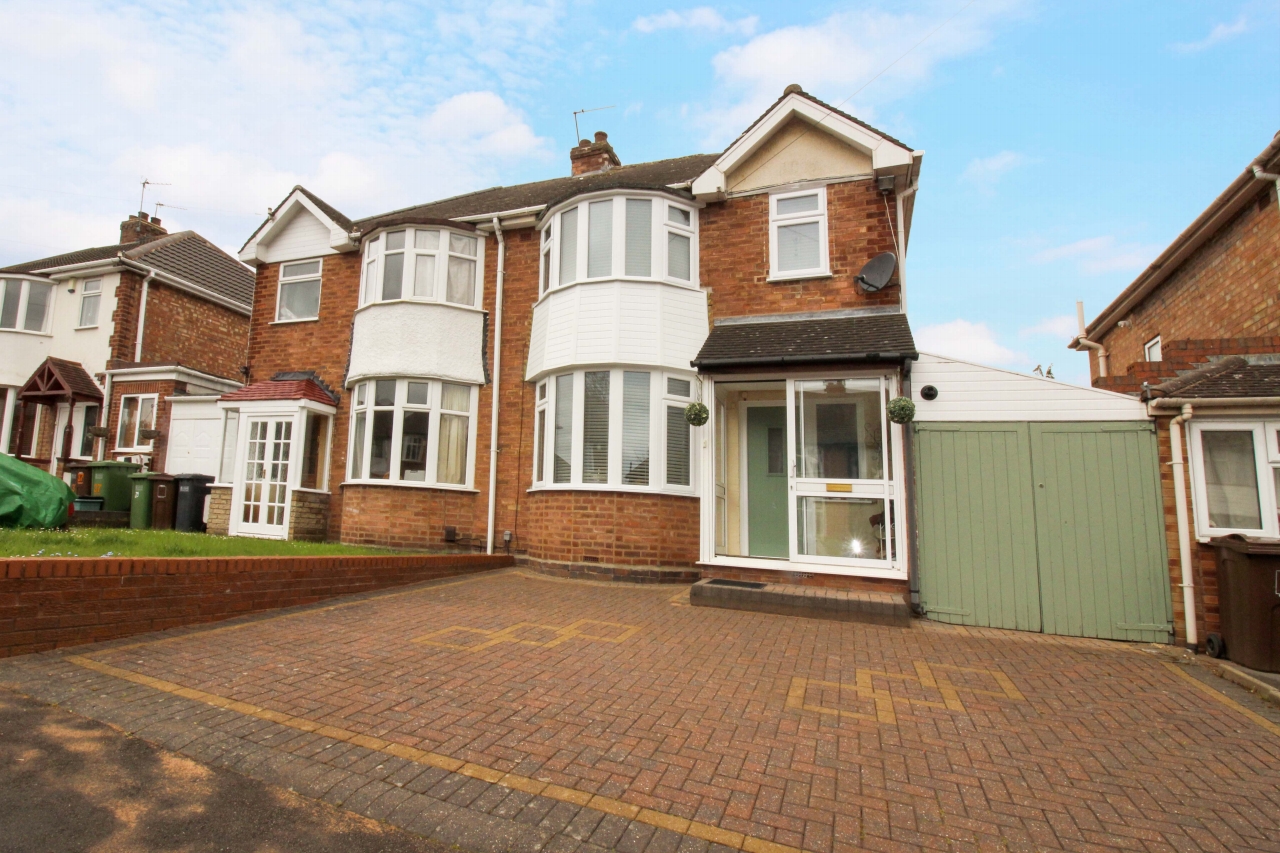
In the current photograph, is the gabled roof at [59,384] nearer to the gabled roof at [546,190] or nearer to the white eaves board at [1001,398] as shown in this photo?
the gabled roof at [546,190]

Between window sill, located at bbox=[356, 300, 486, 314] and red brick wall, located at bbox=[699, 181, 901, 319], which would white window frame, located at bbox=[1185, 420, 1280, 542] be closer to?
red brick wall, located at bbox=[699, 181, 901, 319]

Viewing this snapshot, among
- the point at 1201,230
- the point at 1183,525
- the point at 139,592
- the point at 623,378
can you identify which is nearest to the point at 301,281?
the point at 623,378

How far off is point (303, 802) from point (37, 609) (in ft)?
11.3

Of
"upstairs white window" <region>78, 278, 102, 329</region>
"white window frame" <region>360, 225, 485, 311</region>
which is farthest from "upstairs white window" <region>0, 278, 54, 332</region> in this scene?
"white window frame" <region>360, 225, 485, 311</region>

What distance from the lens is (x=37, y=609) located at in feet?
15.0

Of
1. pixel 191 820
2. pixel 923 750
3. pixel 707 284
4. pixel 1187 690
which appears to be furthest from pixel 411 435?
pixel 1187 690

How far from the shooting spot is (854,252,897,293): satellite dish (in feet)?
29.1

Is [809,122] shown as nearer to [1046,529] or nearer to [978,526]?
[978,526]

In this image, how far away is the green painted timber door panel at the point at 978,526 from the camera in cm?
673

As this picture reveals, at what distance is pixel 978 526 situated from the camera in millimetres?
6934

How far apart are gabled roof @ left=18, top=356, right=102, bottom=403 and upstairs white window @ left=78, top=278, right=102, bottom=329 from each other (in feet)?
3.98

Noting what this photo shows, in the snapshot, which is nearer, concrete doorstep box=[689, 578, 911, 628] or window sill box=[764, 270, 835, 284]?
concrete doorstep box=[689, 578, 911, 628]

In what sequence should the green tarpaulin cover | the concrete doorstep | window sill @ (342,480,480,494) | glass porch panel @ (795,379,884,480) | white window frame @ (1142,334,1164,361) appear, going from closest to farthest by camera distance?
the concrete doorstep
the green tarpaulin cover
glass porch panel @ (795,379,884,480)
window sill @ (342,480,480,494)
white window frame @ (1142,334,1164,361)

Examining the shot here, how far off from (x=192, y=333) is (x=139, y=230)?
18.1ft
